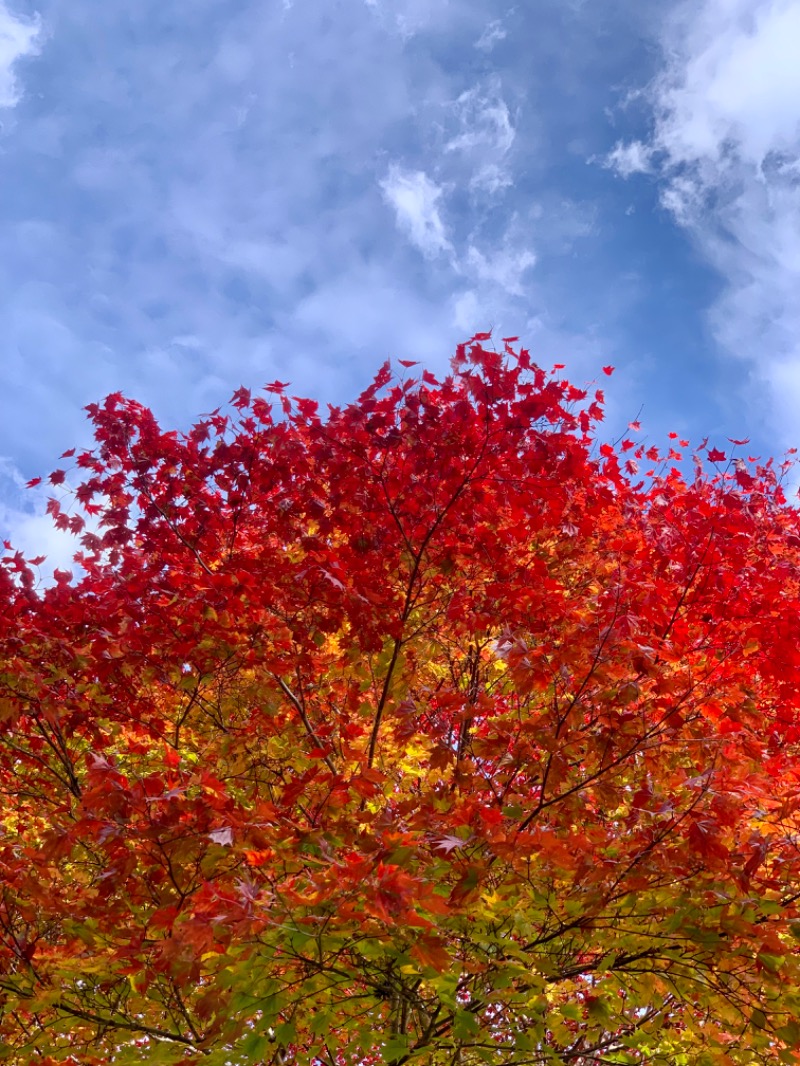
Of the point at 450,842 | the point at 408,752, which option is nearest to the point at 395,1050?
the point at 450,842

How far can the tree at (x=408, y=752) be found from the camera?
14.4 ft

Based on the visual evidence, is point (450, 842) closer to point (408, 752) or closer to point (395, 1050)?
point (395, 1050)

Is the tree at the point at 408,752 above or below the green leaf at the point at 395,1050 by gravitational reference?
above

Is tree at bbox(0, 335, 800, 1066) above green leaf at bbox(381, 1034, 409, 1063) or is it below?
above

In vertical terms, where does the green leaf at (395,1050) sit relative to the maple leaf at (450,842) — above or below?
below

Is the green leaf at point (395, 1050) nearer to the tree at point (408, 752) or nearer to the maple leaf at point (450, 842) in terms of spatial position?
the tree at point (408, 752)

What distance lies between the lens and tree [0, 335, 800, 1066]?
14.4 ft

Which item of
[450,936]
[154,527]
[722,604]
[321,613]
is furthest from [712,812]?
[154,527]

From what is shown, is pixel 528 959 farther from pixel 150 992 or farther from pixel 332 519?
pixel 332 519

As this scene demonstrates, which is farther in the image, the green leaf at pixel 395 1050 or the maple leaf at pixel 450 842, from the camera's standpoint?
the green leaf at pixel 395 1050

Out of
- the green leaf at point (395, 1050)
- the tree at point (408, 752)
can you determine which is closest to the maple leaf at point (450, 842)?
the tree at point (408, 752)

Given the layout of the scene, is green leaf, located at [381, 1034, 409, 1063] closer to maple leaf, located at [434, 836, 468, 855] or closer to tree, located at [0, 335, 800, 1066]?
tree, located at [0, 335, 800, 1066]

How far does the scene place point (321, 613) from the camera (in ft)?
21.9

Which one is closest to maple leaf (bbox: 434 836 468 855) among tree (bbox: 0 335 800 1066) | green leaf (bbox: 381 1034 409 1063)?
tree (bbox: 0 335 800 1066)
